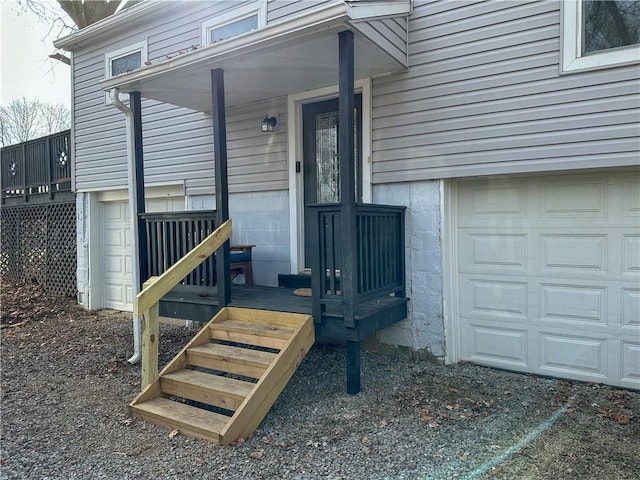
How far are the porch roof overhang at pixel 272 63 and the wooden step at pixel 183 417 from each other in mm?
2897

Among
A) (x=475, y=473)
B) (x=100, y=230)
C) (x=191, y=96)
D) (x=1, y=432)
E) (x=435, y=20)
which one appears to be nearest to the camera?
(x=475, y=473)

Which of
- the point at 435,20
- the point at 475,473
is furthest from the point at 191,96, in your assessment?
the point at 475,473

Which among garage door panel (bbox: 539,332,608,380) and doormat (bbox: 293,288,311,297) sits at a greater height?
doormat (bbox: 293,288,311,297)

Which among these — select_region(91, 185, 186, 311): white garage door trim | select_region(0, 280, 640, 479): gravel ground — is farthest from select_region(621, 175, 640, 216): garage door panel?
select_region(91, 185, 186, 311): white garage door trim

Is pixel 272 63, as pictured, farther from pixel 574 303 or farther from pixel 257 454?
pixel 574 303

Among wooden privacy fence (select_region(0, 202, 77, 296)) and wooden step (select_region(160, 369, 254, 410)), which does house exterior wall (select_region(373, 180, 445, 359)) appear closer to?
wooden step (select_region(160, 369, 254, 410))

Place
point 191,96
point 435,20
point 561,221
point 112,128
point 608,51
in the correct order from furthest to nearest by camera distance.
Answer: point 112,128 → point 191,96 → point 435,20 → point 561,221 → point 608,51

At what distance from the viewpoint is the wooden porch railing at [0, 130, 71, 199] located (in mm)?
8211

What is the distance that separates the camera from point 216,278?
4.44 metres

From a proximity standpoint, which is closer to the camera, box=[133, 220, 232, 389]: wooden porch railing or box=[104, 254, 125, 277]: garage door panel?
box=[133, 220, 232, 389]: wooden porch railing

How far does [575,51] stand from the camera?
3611 millimetres

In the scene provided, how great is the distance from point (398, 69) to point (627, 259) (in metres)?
2.62

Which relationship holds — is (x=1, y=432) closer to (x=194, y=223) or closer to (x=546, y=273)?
(x=194, y=223)

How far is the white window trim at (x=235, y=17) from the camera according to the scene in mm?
5461
